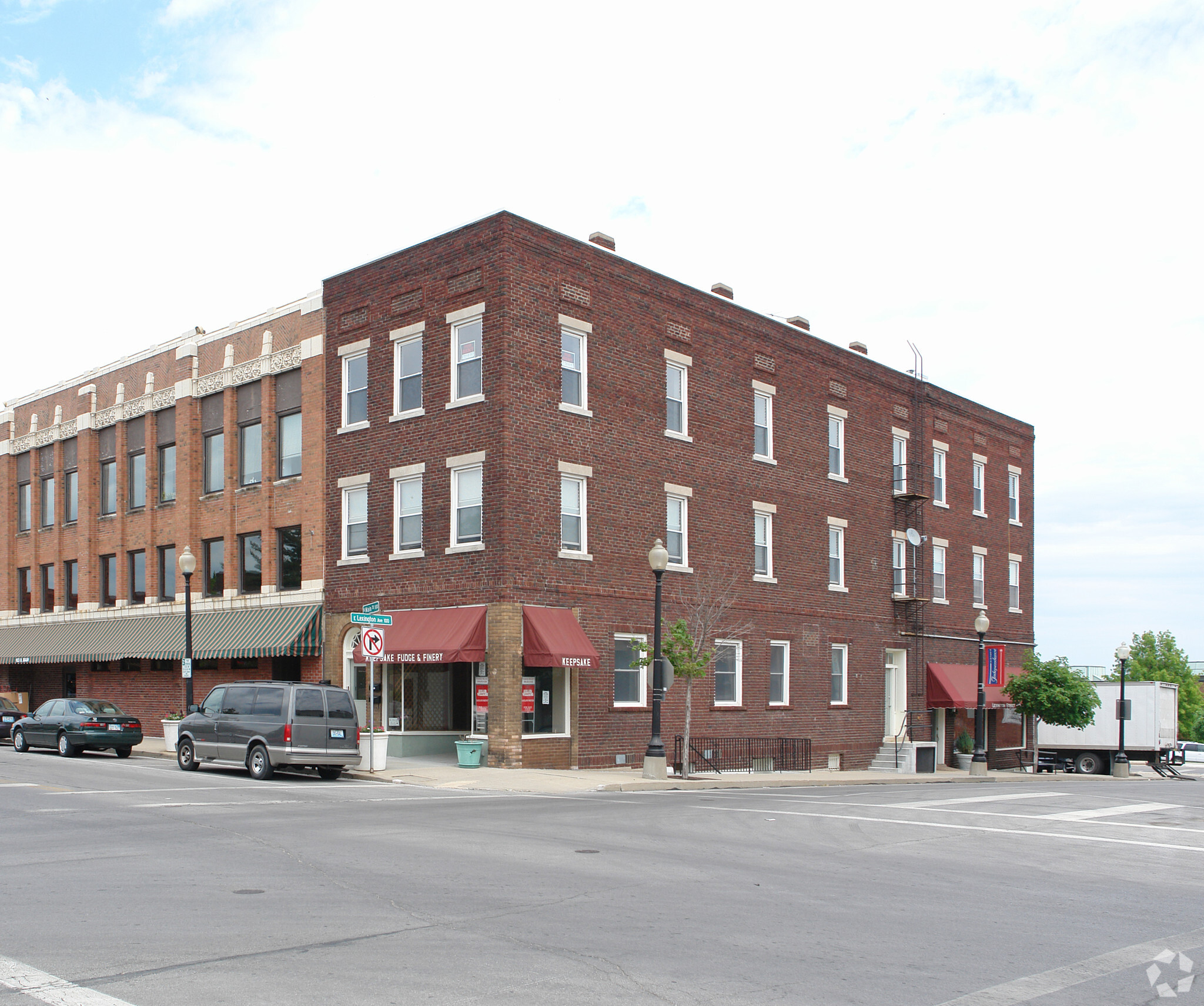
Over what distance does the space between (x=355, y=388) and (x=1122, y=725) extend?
28.0m

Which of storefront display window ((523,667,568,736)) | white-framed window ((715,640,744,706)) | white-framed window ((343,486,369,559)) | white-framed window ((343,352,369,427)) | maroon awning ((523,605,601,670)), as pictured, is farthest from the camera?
white-framed window ((715,640,744,706))

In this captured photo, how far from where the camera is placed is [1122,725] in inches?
1614

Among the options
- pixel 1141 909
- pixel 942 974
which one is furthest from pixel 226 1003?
pixel 1141 909

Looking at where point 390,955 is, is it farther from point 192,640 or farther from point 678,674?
point 192,640

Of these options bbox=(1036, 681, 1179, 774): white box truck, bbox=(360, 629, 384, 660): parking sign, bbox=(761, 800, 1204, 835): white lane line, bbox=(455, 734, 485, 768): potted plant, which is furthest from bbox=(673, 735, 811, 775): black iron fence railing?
bbox=(1036, 681, 1179, 774): white box truck

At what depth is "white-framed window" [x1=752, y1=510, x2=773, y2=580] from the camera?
1359 inches

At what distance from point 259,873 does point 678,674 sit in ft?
59.7

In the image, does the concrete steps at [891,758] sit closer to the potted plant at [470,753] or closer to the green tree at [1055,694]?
the green tree at [1055,694]

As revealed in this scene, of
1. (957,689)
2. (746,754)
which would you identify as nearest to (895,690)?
(957,689)

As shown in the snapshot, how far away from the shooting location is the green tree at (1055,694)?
41.2 m

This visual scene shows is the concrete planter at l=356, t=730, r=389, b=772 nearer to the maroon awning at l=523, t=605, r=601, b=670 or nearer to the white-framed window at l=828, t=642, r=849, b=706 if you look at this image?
the maroon awning at l=523, t=605, r=601, b=670

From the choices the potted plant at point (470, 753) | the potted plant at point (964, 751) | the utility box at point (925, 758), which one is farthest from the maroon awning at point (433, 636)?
the potted plant at point (964, 751)

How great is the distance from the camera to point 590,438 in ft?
96.5

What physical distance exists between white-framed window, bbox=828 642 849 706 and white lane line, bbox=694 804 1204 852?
18.4 meters
